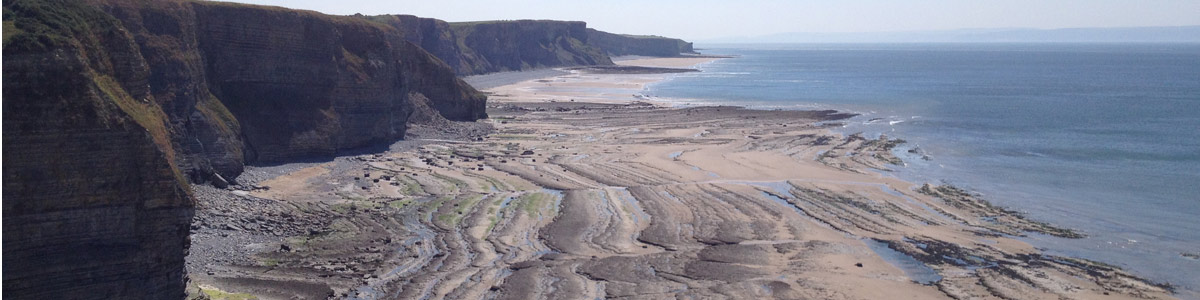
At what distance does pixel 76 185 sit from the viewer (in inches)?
733

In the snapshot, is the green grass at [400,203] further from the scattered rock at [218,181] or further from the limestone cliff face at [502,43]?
the limestone cliff face at [502,43]

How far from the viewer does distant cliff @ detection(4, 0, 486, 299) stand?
715 inches

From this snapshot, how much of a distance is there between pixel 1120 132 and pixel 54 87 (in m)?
66.7

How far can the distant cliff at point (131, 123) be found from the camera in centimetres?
1816

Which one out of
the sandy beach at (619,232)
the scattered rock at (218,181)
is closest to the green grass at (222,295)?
the sandy beach at (619,232)

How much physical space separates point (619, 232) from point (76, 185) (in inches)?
716

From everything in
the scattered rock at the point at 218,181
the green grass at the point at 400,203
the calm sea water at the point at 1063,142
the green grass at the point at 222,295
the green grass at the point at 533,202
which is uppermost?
the calm sea water at the point at 1063,142

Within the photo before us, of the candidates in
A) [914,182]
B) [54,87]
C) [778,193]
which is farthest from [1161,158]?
[54,87]

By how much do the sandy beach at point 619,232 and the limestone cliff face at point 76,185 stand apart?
4.82 m

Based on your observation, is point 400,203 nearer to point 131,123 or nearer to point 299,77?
point 299,77

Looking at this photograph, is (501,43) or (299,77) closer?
(299,77)

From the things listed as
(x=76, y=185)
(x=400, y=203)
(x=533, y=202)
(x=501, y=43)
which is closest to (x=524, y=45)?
(x=501, y=43)

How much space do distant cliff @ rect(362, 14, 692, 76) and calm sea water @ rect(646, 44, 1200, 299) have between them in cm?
3180

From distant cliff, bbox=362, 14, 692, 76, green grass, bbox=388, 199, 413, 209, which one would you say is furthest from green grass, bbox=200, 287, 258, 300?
distant cliff, bbox=362, 14, 692, 76
